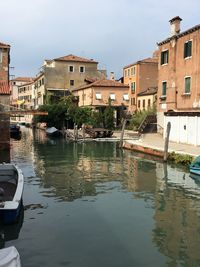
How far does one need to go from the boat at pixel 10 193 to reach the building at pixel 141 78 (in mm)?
39993

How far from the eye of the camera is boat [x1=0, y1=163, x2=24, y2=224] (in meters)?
10.4

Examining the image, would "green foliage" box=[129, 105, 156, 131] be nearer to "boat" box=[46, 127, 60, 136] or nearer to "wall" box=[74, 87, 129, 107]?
"wall" box=[74, 87, 129, 107]

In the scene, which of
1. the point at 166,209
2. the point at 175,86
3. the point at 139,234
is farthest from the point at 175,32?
the point at 139,234

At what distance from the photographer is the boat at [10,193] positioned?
408 inches

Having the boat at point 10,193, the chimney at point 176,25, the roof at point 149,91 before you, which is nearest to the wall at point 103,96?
the roof at point 149,91

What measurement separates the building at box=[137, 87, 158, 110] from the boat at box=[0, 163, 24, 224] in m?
34.8

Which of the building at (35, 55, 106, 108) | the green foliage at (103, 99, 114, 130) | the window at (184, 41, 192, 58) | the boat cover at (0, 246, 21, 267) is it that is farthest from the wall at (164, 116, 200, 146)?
the building at (35, 55, 106, 108)

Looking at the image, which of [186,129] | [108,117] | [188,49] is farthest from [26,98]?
[186,129]

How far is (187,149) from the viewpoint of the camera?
25422 mm

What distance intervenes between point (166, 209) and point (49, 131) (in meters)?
38.2

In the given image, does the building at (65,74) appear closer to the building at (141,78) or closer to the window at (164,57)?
the building at (141,78)

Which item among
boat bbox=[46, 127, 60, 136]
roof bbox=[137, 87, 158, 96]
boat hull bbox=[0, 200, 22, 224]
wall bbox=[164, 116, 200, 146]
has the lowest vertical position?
boat hull bbox=[0, 200, 22, 224]

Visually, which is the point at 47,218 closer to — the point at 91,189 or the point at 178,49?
the point at 91,189

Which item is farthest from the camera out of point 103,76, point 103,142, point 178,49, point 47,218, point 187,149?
point 103,76
